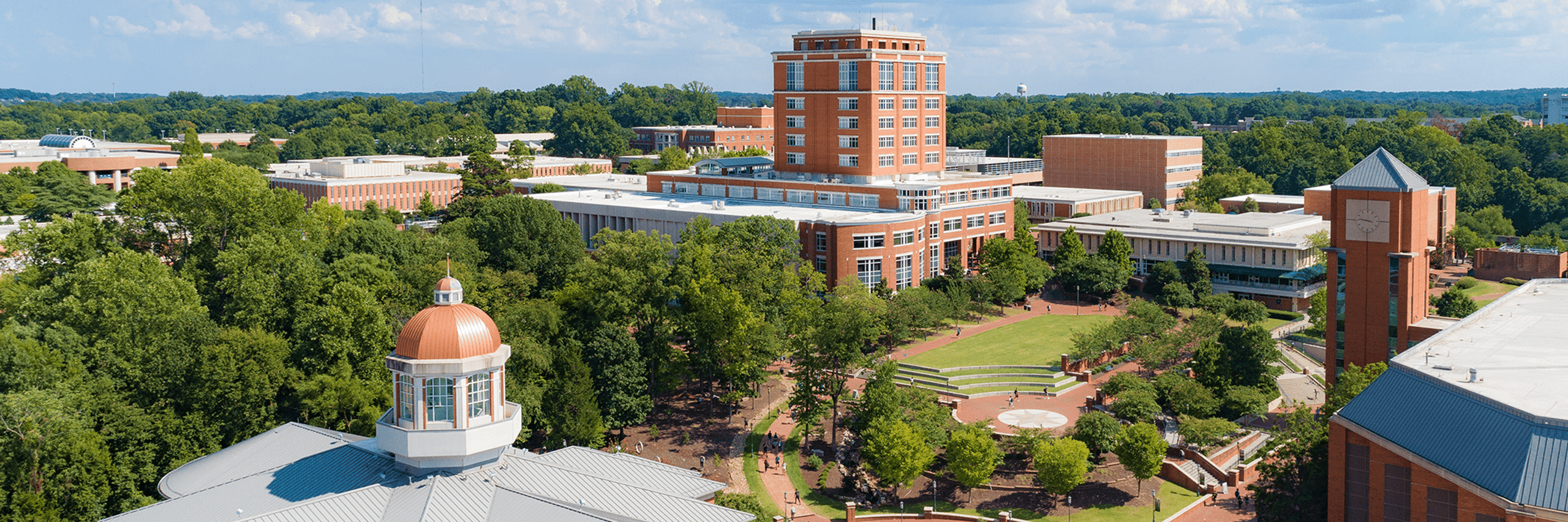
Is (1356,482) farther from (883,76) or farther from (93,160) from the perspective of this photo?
(93,160)

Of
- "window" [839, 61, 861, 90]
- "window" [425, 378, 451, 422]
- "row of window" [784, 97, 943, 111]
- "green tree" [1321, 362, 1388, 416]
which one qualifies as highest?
"window" [839, 61, 861, 90]

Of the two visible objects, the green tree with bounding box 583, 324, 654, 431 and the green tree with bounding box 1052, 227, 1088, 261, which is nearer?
the green tree with bounding box 583, 324, 654, 431

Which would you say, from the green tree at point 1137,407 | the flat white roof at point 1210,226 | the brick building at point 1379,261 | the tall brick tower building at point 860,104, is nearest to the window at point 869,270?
the tall brick tower building at point 860,104

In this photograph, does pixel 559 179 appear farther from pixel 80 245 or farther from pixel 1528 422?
pixel 1528 422

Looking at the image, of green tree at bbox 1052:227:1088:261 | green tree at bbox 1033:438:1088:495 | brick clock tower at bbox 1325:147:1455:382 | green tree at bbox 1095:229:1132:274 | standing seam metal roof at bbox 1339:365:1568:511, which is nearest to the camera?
standing seam metal roof at bbox 1339:365:1568:511

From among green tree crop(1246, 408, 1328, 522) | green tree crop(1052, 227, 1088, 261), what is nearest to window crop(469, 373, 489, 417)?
green tree crop(1246, 408, 1328, 522)

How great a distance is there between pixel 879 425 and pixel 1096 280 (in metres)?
43.8

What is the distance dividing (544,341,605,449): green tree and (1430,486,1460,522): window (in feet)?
121

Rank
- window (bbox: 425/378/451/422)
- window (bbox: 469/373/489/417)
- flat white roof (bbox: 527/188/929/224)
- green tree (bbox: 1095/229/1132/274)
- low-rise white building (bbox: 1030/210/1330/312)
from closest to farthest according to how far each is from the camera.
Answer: window (bbox: 425/378/451/422) < window (bbox: 469/373/489/417) < flat white roof (bbox: 527/188/929/224) < low-rise white building (bbox: 1030/210/1330/312) < green tree (bbox: 1095/229/1132/274)

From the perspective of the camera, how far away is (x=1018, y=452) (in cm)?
6372

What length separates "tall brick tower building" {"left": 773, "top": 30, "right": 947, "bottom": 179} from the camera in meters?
107

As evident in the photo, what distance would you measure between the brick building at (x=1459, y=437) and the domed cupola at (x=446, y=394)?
30.3m

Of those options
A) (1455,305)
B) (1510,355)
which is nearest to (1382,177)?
(1510,355)

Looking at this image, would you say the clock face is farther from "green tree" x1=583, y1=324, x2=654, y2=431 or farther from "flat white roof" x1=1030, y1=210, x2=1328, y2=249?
"green tree" x1=583, y1=324, x2=654, y2=431
